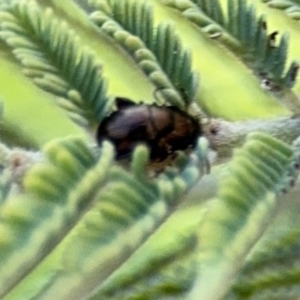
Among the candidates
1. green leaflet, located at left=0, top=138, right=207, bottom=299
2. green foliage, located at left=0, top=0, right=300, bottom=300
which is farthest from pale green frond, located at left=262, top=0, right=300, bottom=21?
green leaflet, located at left=0, top=138, right=207, bottom=299

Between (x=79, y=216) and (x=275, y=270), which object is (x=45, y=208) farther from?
(x=275, y=270)

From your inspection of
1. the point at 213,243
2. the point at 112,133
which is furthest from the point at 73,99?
the point at 213,243

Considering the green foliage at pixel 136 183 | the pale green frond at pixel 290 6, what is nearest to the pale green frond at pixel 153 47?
the green foliage at pixel 136 183

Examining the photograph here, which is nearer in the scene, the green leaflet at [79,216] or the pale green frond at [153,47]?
the green leaflet at [79,216]

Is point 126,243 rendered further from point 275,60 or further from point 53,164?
point 275,60

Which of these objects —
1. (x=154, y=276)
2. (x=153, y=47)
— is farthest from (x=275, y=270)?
(x=153, y=47)

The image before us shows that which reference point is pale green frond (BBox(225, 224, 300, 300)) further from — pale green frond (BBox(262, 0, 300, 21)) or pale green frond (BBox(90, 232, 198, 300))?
pale green frond (BBox(262, 0, 300, 21))

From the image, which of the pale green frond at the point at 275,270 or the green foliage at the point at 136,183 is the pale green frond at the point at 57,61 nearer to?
the green foliage at the point at 136,183
